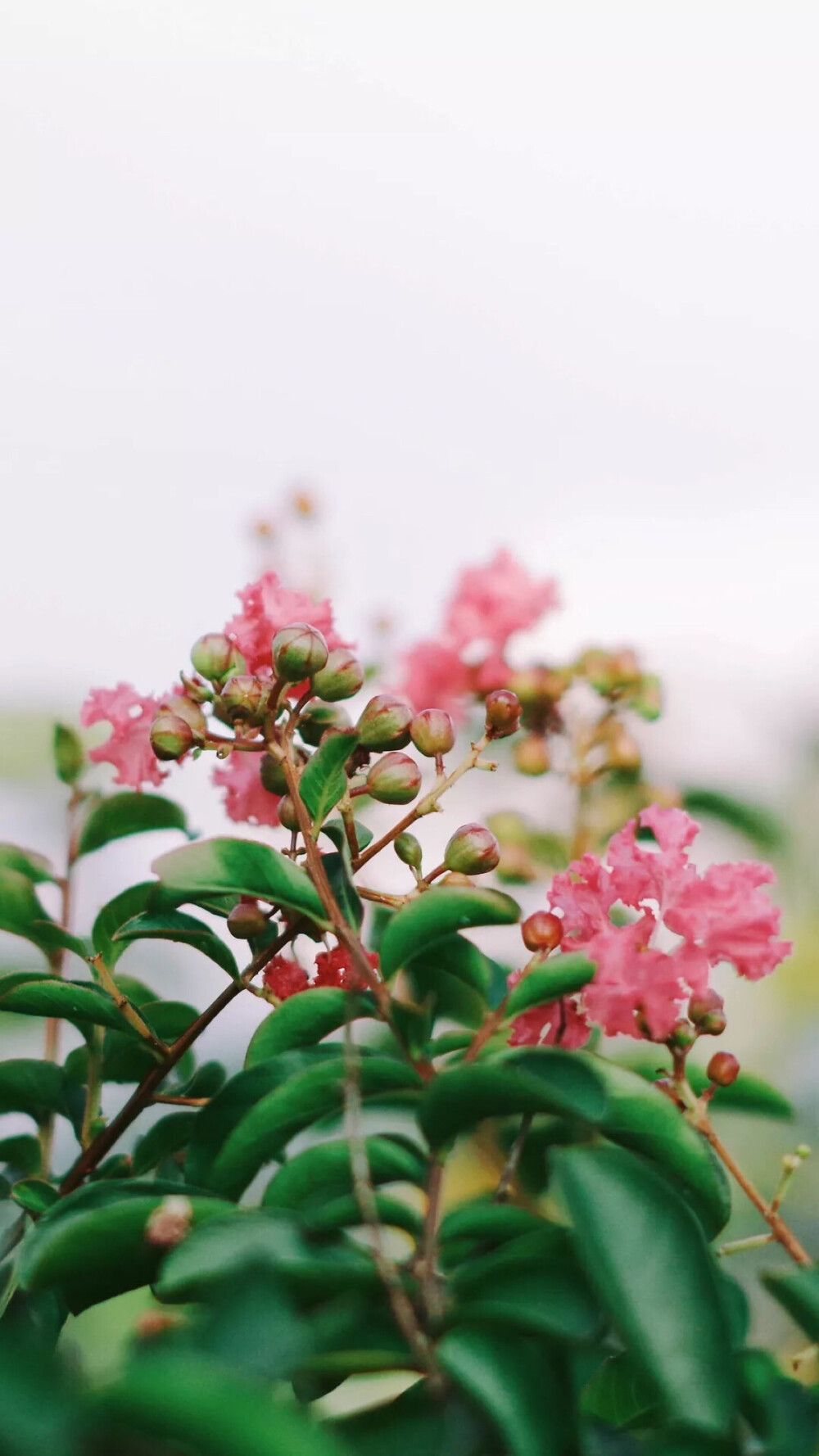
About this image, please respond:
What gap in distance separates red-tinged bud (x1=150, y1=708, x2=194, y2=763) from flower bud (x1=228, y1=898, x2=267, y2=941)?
0.10 metres

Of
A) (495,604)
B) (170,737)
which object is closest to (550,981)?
(170,737)

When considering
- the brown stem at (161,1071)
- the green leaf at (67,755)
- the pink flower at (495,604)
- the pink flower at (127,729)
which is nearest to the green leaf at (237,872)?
the brown stem at (161,1071)

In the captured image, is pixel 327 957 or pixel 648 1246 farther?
pixel 327 957

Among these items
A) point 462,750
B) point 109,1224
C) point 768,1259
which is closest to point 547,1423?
point 109,1224

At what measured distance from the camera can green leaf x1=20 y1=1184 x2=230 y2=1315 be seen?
571mm

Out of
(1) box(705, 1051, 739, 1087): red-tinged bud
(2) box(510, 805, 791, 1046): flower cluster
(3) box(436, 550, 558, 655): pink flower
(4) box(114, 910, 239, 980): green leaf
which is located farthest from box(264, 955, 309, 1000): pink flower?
(3) box(436, 550, 558, 655): pink flower

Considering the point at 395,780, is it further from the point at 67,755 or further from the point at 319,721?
the point at 67,755

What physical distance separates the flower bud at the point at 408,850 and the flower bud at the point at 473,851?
25mm

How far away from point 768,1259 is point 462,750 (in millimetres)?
731

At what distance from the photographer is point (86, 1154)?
29.5 inches

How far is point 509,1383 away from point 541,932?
261 mm

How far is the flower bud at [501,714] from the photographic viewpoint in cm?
84

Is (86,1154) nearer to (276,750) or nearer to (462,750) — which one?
(276,750)

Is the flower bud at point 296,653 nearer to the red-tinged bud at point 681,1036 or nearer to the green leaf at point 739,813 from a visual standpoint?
the red-tinged bud at point 681,1036
